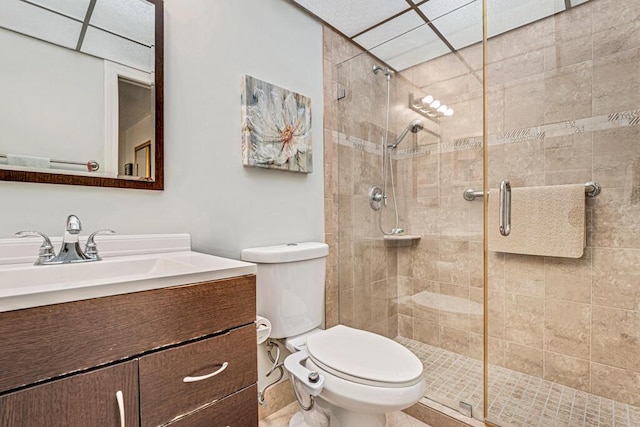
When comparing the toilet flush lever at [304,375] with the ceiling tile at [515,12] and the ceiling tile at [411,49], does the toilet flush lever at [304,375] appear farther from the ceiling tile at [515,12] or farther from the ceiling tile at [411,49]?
the ceiling tile at [515,12]

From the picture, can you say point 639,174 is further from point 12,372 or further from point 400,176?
point 12,372

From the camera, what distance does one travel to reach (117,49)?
1.11 meters

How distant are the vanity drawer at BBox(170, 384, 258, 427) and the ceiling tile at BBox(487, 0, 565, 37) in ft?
6.96

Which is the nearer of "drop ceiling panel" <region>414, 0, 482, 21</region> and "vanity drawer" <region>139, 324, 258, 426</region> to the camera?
"vanity drawer" <region>139, 324, 258, 426</region>

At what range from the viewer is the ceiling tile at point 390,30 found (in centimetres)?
176

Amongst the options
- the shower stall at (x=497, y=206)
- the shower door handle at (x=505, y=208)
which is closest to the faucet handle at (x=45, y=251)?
the shower stall at (x=497, y=206)

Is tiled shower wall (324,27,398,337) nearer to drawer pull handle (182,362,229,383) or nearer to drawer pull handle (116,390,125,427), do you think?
drawer pull handle (182,362,229,383)

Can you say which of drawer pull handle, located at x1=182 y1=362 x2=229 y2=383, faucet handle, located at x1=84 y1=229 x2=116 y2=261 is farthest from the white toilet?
faucet handle, located at x1=84 y1=229 x2=116 y2=261

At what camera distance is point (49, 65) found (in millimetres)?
979

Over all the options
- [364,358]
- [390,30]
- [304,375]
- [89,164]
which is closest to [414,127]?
[390,30]

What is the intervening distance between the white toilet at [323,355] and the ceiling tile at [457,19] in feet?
4.70

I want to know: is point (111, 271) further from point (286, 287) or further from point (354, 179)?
point (354, 179)

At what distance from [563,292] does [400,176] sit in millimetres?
1110

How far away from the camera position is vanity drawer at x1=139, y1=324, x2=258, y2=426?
2.35 feet
